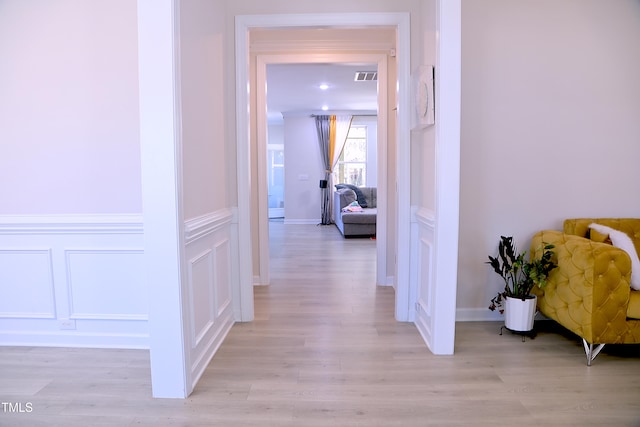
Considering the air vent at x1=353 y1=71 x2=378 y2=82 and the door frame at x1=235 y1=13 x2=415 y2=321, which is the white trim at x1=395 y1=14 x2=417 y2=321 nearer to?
the door frame at x1=235 y1=13 x2=415 y2=321

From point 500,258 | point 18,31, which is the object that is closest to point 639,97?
point 500,258

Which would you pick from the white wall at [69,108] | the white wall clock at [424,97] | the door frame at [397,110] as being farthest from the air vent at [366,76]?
the white wall at [69,108]

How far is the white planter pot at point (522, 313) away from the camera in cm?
281

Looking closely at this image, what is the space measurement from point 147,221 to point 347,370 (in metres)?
1.43

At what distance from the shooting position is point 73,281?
2.74 meters

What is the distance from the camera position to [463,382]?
2277mm

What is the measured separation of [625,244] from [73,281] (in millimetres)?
3653

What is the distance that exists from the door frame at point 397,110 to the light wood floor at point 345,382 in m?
0.53

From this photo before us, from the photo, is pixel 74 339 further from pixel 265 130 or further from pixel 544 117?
pixel 544 117

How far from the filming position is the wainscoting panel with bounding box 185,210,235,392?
2283 mm

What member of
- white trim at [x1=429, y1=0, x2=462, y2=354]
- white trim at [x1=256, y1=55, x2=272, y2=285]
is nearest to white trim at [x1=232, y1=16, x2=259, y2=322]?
white trim at [x1=256, y1=55, x2=272, y2=285]

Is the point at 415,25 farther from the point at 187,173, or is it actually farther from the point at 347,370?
the point at 347,370

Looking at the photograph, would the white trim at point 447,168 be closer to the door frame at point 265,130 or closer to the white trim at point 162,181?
the white trim at point 162,181

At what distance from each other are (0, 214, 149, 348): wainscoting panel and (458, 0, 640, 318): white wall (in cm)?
244
